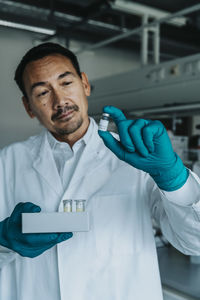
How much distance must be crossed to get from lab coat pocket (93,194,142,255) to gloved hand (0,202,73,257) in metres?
0.16

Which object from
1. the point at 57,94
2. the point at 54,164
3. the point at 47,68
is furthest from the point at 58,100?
the point at 54,164

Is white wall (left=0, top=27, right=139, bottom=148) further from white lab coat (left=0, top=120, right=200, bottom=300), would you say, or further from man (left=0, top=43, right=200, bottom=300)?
white lab coat (left=0, top=120, right=200, bottom=300)

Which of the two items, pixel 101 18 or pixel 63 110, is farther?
pixel 101 18

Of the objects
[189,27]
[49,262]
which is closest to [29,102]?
[49,262]

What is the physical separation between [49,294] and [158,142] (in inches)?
26.1

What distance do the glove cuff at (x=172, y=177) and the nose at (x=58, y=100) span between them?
0.48m

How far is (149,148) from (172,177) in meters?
0.10

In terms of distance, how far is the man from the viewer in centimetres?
92

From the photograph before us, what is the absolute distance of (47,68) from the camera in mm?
1243

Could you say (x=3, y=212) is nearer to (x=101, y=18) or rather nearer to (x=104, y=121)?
(x=104, y=121)

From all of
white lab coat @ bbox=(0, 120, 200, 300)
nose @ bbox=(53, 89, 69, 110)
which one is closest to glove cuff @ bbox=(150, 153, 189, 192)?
white lab coat @ bbox=(0, 120, 200, 300)

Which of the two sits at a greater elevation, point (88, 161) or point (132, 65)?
point (132, 65)

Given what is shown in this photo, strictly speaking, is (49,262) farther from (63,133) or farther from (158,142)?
(158,142)

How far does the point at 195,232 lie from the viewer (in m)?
0.94
